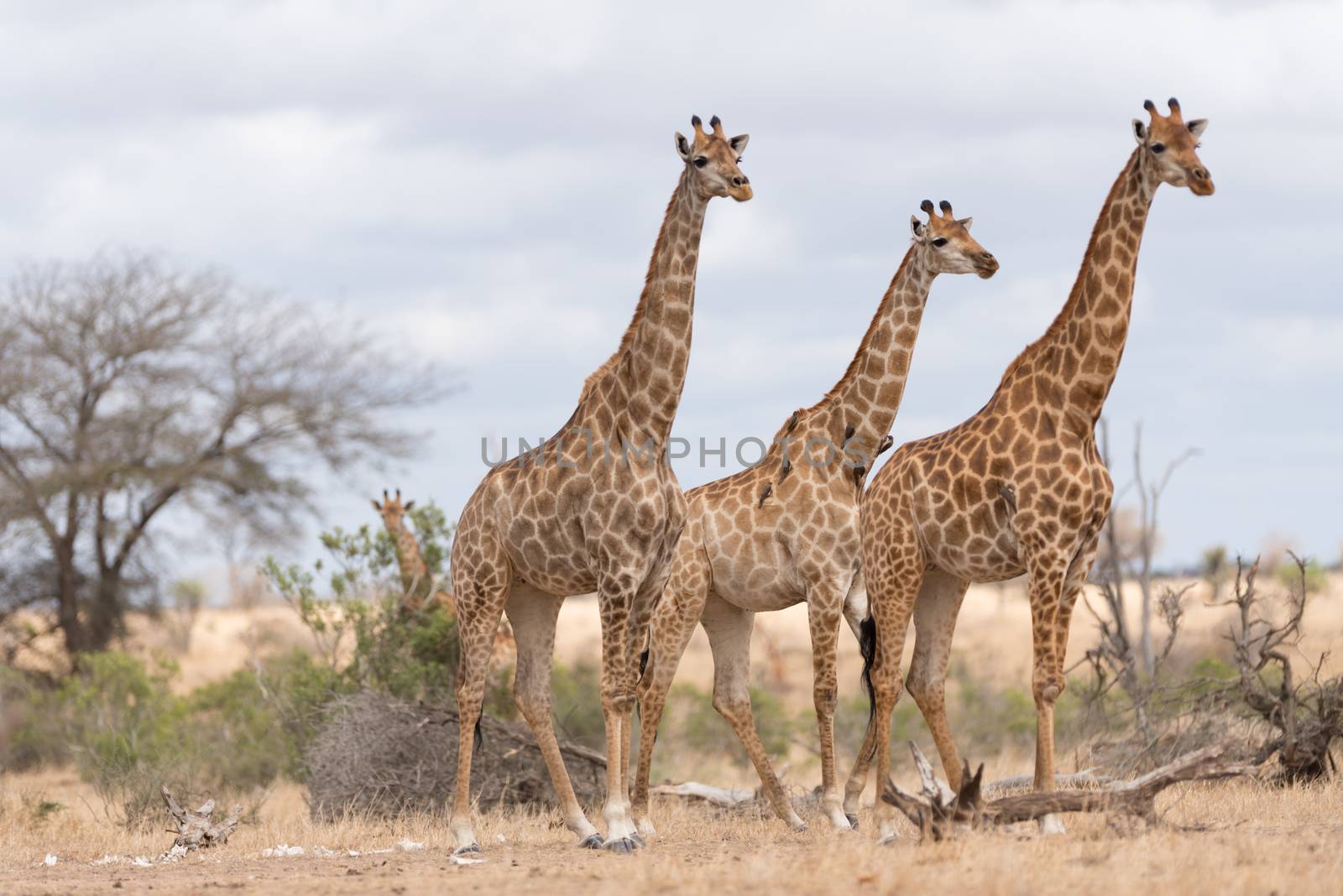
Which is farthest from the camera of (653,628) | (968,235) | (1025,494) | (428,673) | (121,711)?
(121,711)

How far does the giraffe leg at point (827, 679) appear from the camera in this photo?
31.1 feet

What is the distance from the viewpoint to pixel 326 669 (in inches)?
579

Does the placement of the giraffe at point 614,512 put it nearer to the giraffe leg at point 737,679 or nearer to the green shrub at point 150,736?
the giraffe leg at point 737,679

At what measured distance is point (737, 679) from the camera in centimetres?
1034

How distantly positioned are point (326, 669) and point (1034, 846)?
29.9ft

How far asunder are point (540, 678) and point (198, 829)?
2619mm

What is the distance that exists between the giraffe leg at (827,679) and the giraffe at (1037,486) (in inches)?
11.0

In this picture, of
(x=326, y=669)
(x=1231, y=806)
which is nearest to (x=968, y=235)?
(x=1231, y=806)

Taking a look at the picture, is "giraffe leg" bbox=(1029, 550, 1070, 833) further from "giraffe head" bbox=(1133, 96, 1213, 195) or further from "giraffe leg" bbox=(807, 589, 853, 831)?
"giraffe head" bbox=(1133, 96, 1213, 195)

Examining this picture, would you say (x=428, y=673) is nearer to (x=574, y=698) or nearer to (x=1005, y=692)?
(x=574, y=698)

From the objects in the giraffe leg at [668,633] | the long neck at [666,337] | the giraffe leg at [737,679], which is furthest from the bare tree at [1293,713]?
the long neck at [666,337]

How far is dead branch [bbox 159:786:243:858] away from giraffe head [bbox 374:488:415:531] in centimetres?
632

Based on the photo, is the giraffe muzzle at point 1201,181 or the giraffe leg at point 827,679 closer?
the giraffe muzzle at point 1201,181

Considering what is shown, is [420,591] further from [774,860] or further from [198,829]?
[774,860]
